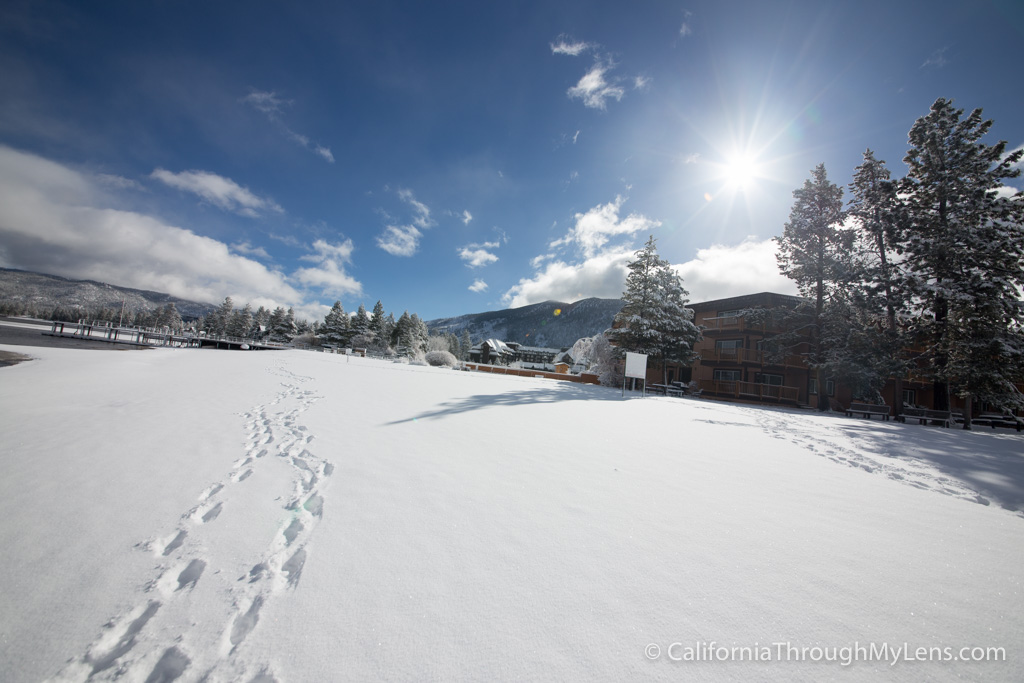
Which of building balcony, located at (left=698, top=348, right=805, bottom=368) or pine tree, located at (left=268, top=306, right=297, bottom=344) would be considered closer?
building balcony, located at (left=698, top=348, right=805, bottom=368)

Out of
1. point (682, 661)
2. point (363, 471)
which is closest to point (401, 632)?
point (682, 661)

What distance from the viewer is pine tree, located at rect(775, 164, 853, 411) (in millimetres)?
17594

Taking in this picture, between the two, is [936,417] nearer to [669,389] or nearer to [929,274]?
[929,274]

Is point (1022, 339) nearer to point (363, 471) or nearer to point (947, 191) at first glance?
point (947, 191)

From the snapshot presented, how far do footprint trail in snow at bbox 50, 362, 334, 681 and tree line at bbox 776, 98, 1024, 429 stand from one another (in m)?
20.8

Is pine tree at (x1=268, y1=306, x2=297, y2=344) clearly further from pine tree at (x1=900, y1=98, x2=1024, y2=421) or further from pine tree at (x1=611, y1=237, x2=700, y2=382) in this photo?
pine tree at (x1=900, y1=98, x2=1024, y2=421)

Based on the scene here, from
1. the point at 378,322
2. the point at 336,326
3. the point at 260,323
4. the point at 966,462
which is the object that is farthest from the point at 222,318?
the point at 966,462

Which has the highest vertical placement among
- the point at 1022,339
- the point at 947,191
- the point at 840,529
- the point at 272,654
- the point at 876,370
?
the point at 947,191

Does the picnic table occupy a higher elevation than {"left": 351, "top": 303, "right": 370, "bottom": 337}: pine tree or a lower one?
lower

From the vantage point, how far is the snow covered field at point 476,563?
150 cm

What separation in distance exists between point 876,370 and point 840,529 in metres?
18.9

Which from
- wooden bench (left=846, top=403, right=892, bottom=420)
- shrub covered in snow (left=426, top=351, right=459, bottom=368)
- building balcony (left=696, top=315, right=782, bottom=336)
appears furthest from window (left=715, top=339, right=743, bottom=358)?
shrub covered in snow (left=426, top=351, right=459, bottom=368)

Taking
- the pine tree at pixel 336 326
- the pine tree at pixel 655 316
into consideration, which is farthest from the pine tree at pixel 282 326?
the pine tree at pixel 655 316

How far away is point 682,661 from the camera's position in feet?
5.06
